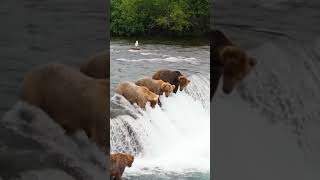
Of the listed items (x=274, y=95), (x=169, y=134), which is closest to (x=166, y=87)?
(x=169, y=134)

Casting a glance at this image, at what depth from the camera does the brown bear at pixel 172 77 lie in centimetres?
348

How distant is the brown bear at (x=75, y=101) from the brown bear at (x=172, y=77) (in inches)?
18.0

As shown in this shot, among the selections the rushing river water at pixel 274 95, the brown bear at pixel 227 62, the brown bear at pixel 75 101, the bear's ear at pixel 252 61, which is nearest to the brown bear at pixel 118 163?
the brown bear at pixel 75 101

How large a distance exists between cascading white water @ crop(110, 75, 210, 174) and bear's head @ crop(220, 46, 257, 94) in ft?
0.89

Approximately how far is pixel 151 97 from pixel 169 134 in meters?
0.26

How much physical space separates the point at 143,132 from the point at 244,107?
26.9 inches

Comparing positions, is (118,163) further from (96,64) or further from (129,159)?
(96,64)

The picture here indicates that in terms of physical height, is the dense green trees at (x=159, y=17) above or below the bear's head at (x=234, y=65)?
above

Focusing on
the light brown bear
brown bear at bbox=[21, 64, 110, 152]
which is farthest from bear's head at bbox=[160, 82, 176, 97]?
brown bear at bbox=[21, 64, 110, 152]

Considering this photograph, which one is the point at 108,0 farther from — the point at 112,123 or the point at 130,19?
the point at 112,123

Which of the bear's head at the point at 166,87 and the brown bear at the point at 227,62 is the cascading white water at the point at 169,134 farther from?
the brown bear at the point at 227,62

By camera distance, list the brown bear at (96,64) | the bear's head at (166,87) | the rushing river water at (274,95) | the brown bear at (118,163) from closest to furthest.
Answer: the brown bear at (96,64) < the rushing river water at (274,95) < the brown bear at (118,163) < the bear's head at (166,87)

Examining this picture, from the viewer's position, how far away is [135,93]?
136 inches

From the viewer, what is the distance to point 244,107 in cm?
328
